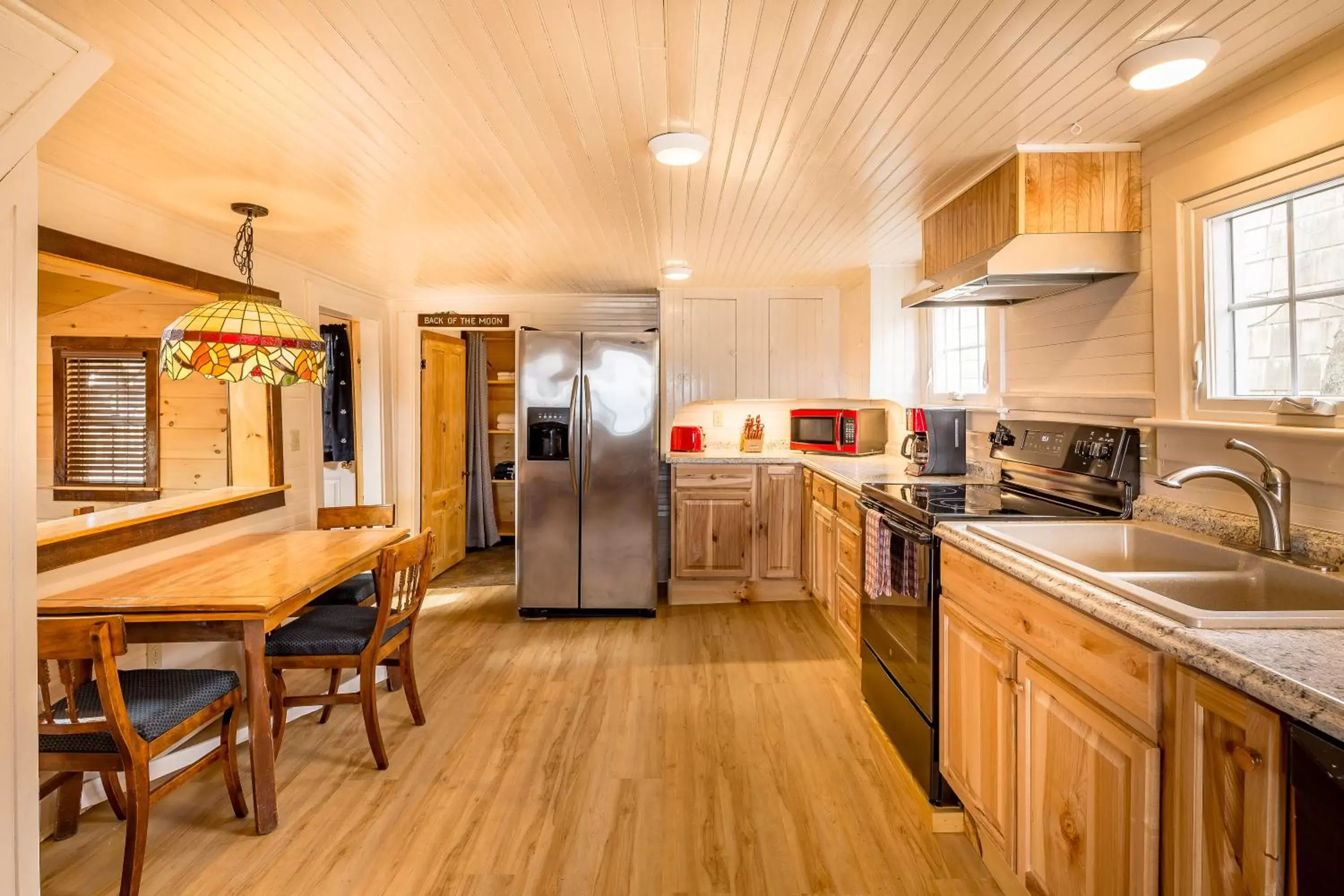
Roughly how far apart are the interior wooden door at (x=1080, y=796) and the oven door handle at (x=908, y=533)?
0.62 metres

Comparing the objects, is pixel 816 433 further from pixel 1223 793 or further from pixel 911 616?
pixel 1223 793

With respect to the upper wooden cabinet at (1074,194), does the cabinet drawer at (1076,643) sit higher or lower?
lower

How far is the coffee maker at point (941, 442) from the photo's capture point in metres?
3.43

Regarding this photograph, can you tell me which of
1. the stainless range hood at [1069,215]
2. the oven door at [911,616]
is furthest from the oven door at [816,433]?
the stainless range hood at [1069,215]

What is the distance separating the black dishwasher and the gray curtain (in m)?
6.05

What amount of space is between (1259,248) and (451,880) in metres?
2.78

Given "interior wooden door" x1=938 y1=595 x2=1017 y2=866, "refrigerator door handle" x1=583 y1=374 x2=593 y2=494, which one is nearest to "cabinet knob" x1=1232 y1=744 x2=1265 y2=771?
"interior wooden door" x1=938 y1=595 x2=1017 y2=866

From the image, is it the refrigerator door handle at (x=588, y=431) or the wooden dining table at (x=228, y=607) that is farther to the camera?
the refrigerator door handle at (x=588, y=431)

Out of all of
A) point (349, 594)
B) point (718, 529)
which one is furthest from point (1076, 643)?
point (718, 529)

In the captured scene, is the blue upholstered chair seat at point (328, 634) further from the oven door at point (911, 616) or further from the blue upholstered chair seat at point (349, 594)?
the oven door at point (911, 616)

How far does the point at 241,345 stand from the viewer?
7.65 feet

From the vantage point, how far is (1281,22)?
1589 mm

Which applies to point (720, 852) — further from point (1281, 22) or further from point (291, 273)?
point (291, 273)

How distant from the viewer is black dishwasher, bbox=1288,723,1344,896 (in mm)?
909
